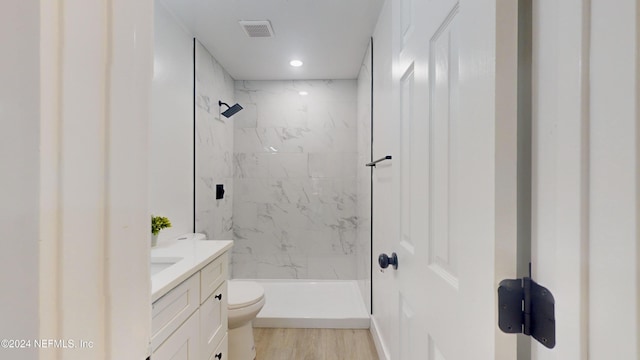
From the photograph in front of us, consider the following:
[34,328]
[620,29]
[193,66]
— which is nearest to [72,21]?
[34,328]

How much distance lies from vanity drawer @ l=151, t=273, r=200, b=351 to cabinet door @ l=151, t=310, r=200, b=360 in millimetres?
27

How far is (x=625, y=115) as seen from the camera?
33 centimetres

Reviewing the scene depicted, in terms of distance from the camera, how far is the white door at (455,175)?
49cm

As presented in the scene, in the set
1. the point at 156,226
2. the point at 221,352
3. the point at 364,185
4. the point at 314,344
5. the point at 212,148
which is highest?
the point at 212,148

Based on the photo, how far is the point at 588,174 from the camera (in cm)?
37

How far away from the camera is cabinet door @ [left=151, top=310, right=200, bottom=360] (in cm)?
111

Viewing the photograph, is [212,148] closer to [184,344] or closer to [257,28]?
[257,28]

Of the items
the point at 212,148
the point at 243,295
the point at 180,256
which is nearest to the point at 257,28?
the point at 212,148

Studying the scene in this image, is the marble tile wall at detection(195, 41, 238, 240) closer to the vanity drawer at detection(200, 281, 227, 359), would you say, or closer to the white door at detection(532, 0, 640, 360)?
the vanity drawer at detection(200, 281, 227, 359)

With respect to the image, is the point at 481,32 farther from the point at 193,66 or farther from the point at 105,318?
the point at 193,66

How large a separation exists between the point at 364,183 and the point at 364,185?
0.02 metres

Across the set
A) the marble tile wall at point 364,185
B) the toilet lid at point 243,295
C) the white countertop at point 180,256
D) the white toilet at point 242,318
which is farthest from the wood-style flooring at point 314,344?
the white countertop at point 180,256

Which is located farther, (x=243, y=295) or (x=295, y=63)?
(x=295, y=63)

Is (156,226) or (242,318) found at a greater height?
(156,226)
